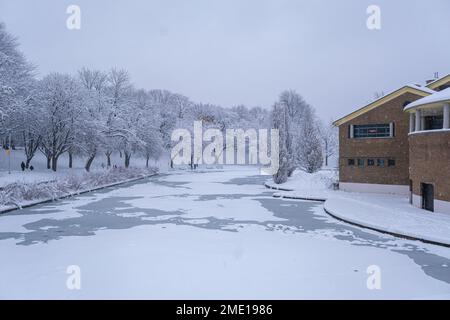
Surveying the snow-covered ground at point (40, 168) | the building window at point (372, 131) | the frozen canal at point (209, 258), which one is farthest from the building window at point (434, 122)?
the snow-covered ground at point (40, 168)

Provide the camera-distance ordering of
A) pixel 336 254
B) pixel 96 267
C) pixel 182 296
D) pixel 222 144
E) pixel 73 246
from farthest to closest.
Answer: pixel 222 144 → pixel 73 246 → pixel 336 254 → pixel 96 267 → pixel 182 296

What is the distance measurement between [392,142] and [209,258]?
65.5 feet

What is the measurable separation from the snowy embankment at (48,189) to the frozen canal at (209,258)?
297 centimetres

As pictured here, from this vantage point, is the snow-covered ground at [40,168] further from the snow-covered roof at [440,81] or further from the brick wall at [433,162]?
the snow-covered roof at [440,81]

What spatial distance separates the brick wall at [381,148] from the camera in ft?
82.4

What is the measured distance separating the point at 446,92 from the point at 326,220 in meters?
9.07

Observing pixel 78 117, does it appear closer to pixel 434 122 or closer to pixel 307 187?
pixel 307 187

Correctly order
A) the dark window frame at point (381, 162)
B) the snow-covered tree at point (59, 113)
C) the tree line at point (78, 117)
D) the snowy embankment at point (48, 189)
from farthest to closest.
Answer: the snow-covered tree at point (59, 113), the tree line at point (78, 117), the dark window frame at point (381, 162), the snowy embankment at point (48, 189)

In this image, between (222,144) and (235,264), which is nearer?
(235,264)

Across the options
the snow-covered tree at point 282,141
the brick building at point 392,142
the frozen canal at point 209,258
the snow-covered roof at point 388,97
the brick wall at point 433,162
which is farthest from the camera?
the snow-covered tree at point 282,141

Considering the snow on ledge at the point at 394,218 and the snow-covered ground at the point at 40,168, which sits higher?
the snow-covered ground at the point at 40,168
